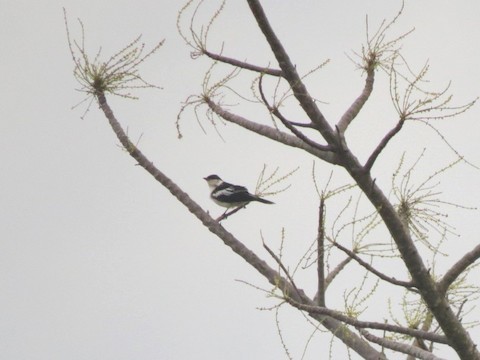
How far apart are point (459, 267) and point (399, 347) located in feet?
2.66

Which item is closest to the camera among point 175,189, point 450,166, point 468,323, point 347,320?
point 347,320

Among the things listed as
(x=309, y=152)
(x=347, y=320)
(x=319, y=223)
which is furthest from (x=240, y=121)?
(x=347, y=320)

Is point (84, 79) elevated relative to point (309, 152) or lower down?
elevated

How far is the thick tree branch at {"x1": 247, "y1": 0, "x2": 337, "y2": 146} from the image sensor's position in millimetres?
6455

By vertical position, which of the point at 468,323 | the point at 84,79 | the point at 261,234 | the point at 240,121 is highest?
the point at 84,79

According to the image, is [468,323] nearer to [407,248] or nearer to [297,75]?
[407,248]

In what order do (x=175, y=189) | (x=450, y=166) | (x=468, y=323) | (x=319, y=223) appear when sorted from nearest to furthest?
(x=319, y=223) → (x=450, y=166) → (x=468, y=323) → (x=175, y=189)

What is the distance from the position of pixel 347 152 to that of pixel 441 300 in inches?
58.1

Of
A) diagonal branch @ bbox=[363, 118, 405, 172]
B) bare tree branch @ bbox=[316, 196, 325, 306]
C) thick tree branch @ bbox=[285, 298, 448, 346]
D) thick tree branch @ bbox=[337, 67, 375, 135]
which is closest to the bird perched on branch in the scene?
thick tree branch @ bbox=[337, 67, 375, 135]

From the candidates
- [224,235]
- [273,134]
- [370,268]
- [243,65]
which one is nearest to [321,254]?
[370,268]

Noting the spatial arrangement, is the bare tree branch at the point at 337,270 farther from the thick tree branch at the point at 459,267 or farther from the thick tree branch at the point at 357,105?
the thick tree branch at the point at 459,267

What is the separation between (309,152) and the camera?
6789 millimetres

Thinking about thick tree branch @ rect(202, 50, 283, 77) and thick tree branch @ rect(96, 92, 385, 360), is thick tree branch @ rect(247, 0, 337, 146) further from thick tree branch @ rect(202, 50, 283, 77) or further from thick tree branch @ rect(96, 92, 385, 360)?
thick tree branch @ rect(96, 92, 385, 360)

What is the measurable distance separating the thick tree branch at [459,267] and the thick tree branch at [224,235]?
1.28 m
